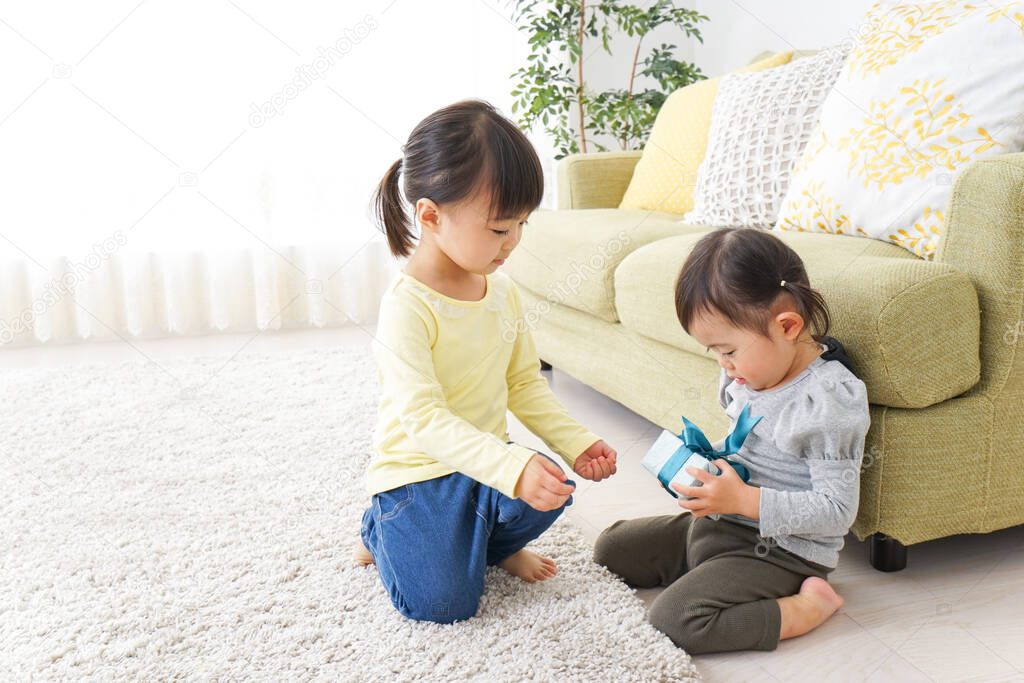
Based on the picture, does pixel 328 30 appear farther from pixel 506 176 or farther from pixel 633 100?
pixel 506 176

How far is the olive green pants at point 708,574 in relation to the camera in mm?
1176

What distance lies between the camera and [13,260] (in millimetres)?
3250

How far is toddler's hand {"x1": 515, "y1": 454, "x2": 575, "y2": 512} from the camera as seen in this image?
3.57 ft

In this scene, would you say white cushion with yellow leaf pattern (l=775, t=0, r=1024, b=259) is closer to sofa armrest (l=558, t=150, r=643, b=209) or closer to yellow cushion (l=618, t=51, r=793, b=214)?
yellow cushion (l=618, t=51, r=793, b=214)

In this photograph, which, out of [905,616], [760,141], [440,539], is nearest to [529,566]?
[440,539]

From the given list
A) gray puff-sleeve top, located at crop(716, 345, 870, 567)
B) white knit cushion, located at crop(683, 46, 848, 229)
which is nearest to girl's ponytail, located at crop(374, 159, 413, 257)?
gray puff-sleeve top, located at crop(716, 345, 870, 567)

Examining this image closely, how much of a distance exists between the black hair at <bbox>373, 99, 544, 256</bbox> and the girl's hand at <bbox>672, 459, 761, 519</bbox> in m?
0.43

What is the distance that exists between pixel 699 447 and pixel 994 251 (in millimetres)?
478

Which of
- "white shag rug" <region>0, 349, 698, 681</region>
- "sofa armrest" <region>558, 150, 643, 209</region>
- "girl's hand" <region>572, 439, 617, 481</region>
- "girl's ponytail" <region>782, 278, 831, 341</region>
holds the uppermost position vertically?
"girl's ponytail" <region>782, 278, 831, 341</region>

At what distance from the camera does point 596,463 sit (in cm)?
129

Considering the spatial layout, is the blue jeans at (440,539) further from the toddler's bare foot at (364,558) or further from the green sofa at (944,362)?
the green sofa at (944,362)

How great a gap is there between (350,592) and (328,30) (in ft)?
8.63

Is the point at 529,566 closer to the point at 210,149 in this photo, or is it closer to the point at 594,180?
the point at 594,180

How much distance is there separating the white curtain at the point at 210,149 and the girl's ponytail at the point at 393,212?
1891mm
